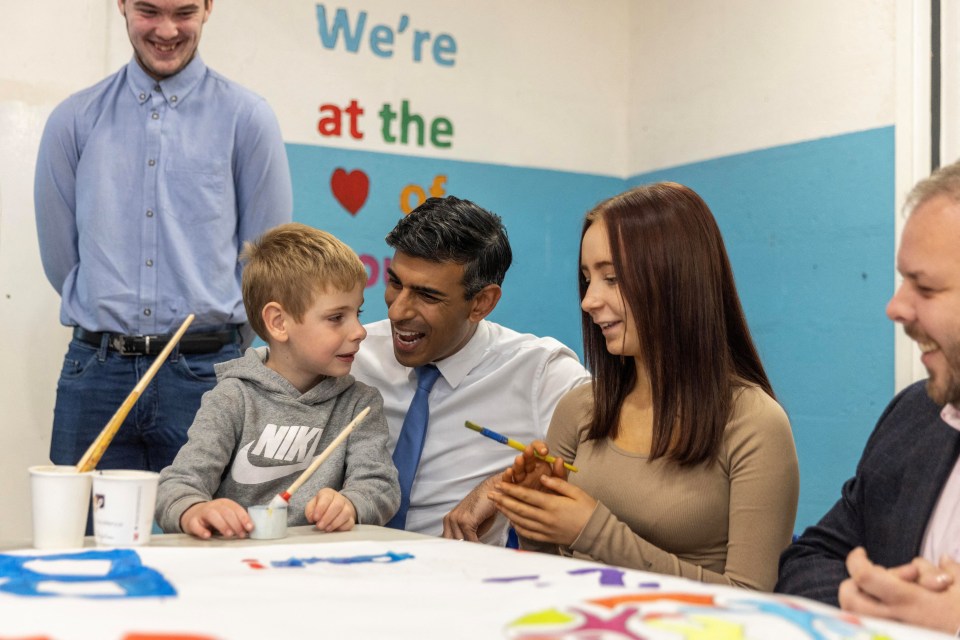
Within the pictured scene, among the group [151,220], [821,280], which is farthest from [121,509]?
[821,280]

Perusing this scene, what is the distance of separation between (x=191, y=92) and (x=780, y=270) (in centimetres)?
206

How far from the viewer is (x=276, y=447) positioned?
1751mm

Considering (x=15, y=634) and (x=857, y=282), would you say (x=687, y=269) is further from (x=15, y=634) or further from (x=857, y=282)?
(x=857, y=282)

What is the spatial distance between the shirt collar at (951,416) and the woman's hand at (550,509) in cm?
A: 51

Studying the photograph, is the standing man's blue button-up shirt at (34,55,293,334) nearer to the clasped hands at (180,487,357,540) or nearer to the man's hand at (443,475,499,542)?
the man's hand at (443,475,499,542)

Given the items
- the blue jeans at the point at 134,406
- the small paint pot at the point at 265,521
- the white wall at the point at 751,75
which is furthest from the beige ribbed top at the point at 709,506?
the white wall at the point at 751,75

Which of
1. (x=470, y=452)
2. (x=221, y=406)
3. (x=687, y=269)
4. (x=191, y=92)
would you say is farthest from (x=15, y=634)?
(x=191, y=92)

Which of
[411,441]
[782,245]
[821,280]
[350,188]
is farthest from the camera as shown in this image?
[350,188]

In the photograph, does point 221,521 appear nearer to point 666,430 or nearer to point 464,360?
point 666,430

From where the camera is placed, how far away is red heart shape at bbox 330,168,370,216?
3717 mm

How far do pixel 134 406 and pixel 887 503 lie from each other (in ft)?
5.45

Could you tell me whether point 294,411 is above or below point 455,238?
below

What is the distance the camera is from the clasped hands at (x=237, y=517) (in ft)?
4.51

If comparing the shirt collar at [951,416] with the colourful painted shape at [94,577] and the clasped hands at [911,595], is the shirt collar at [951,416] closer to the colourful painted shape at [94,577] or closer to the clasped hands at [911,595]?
the clasped hands at [911,595]
